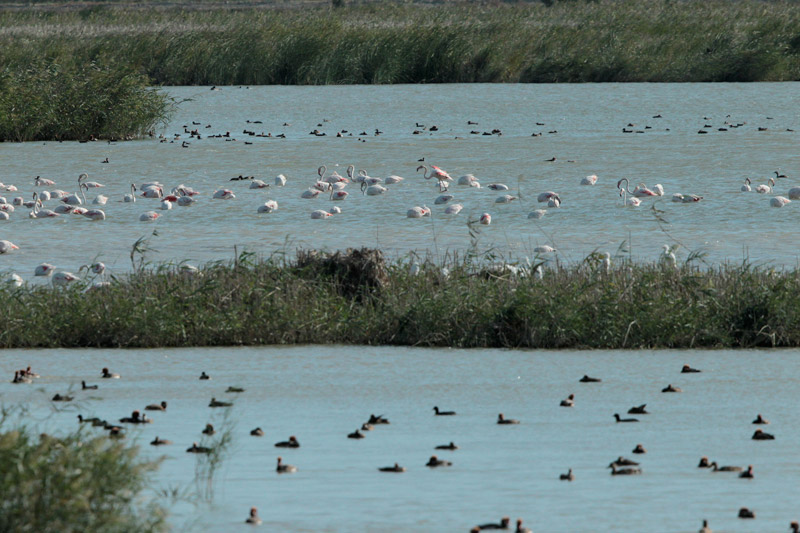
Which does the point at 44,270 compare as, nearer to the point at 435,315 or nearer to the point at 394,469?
the point at 435,315

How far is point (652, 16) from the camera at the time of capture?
138ft

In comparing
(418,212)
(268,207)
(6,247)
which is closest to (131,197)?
(268,207)

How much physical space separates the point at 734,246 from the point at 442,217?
4.02 m

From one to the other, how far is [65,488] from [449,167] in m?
17.6

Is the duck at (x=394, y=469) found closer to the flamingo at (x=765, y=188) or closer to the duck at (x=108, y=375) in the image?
the duck at (x=108, y=375)

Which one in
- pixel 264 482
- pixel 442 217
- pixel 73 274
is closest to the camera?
pixel 264 482

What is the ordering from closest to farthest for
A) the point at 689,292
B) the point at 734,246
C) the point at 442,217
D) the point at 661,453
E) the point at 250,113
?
the point at 661,453
the point at 689,292
the point at 734,246
the point at 442,217
the point at 250,113

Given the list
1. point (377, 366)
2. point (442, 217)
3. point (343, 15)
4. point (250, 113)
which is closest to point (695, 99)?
point (250, 113)

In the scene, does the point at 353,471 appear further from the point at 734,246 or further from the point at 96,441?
the point at 734,246

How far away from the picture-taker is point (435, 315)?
9.25 metres

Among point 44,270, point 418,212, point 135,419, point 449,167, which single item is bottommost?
point 449,167

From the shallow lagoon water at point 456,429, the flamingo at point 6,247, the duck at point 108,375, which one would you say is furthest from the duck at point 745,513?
the flamingo at point 6,247

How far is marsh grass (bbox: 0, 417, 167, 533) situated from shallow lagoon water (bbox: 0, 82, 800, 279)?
6705mm

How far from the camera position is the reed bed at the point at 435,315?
30.0ft
